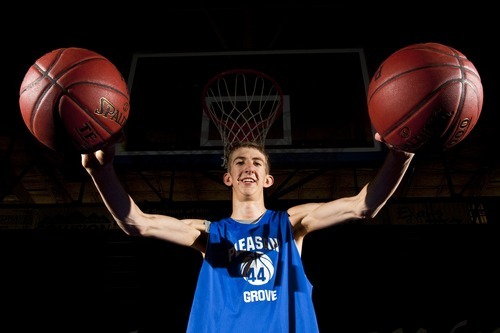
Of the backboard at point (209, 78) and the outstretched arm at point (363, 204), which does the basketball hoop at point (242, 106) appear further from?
the outstretched arm at point (363, 204)

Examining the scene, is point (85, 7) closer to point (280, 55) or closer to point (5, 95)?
point (5, 95)

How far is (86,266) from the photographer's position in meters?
3.78

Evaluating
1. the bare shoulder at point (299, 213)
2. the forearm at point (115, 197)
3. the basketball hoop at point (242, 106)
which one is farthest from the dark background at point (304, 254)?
the forearm at point (115, 197)

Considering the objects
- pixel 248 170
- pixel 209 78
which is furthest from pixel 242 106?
pixel 248 170

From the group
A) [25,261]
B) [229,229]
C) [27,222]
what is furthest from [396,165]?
[27,222]

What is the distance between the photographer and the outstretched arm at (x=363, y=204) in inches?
57.7

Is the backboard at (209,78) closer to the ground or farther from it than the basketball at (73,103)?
farther from it

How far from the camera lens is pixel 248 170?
1954 mm

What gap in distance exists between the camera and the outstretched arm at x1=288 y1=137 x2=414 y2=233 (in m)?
1.46

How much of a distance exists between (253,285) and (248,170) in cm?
65

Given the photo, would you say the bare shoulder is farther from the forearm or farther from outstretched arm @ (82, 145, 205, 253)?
the forearm

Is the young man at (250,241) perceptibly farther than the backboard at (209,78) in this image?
No

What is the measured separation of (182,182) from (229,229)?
24.7 ft

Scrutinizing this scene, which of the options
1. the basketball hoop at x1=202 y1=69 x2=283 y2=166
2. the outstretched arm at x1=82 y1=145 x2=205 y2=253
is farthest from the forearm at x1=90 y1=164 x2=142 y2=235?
the basketball hoop at x1=202 y1=69 x2=283 y2=166
